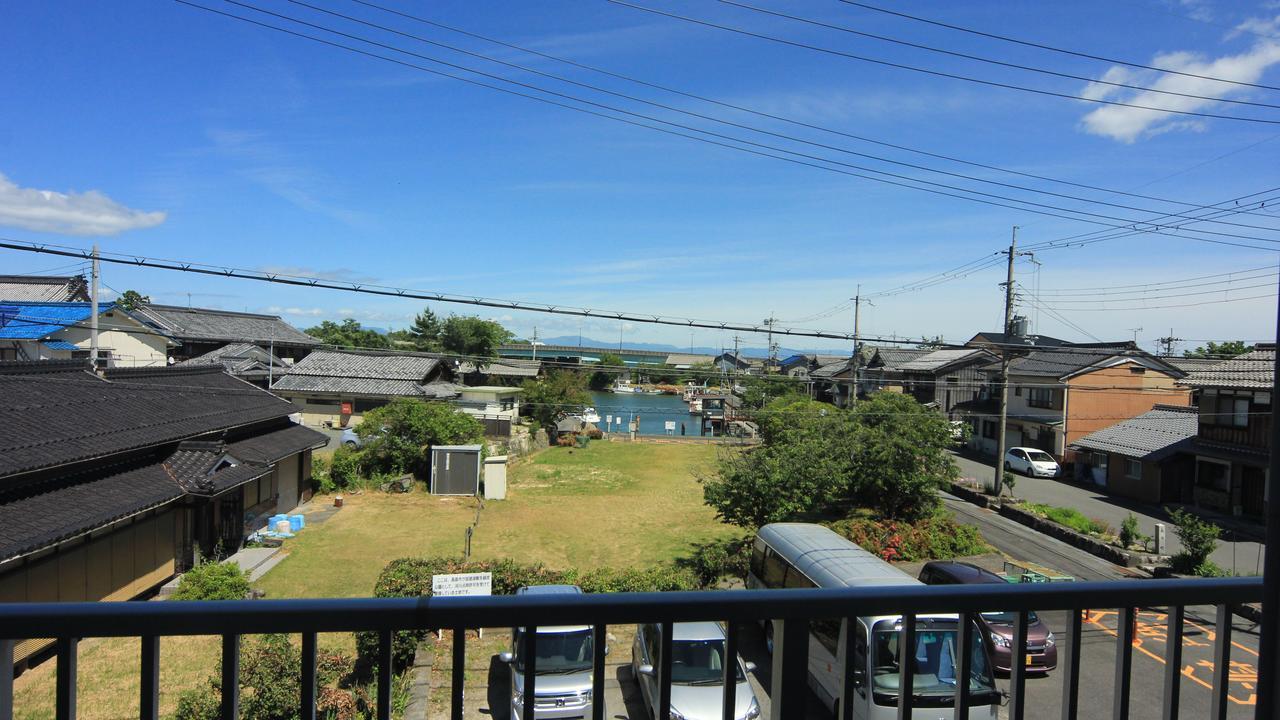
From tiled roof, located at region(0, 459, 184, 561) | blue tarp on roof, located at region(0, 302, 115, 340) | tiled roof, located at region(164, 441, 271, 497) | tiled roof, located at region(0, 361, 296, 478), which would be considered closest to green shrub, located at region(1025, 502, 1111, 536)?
tiled roof, located at region(164, 441, 271, 497)

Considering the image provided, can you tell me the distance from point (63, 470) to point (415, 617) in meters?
9.42

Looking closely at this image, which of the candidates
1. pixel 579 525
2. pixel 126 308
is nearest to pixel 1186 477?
pixel 579 525

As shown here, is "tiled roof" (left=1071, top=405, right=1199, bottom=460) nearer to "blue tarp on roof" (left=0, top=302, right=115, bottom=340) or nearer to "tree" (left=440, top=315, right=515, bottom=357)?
"blue tarp on roof" (left=0, top=302, right=115, bottom=340)

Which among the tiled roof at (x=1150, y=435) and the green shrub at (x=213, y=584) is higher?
the tiled roof at (x=1150, y=435)

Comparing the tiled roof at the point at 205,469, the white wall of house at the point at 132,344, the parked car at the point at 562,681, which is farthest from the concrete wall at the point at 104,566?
the white wall of house at the point at 132,344

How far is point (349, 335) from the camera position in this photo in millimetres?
50406

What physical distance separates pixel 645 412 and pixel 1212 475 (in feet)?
91.8

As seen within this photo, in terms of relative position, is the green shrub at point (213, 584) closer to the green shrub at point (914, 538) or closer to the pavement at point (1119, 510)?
the green shrub at point (914, 538)

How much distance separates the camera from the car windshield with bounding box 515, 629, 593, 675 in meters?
3.44

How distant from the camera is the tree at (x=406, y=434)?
19.1 metres

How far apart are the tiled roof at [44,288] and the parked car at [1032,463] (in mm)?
31184

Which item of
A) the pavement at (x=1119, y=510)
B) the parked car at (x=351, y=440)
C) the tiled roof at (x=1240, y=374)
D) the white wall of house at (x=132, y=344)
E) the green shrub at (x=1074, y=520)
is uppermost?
the tiled roof at (x=1240, y=374)

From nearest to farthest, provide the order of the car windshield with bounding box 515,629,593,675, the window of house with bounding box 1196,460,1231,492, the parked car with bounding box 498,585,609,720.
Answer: the car windshield with bounding box 515,629,593,675, the parked car with bounding box 498,585,609,720, the window of house with bounding box 1196,460,1231,492

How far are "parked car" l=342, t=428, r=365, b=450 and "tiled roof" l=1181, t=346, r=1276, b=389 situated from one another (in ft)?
70.5
